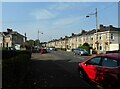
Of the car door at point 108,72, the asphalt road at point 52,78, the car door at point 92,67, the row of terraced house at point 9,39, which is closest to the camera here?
the car door at point 108,72

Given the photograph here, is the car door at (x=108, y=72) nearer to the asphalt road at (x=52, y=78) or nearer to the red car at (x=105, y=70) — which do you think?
the red car at (x=105, y=70)

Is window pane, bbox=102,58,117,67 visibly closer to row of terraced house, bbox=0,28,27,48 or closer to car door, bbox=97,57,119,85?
car door, bbox=97,57,119,85

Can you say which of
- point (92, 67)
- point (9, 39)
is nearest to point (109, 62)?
point (92, 67)

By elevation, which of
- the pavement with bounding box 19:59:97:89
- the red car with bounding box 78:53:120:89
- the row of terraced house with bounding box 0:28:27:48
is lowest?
the pavement with bounding box 19:59:97:89

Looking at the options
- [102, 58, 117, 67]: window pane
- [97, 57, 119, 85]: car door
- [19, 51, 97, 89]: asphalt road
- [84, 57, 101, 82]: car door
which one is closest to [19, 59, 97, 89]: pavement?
[19, 51, 97, 89]: asphalt road

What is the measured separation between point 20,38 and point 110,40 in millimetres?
46937

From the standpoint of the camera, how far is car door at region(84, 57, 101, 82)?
11.8m

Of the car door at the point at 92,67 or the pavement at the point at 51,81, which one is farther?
the car door at the point at 92,67

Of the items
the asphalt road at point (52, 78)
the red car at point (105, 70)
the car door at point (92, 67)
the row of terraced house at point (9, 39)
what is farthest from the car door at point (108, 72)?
the row of terraced house at point (9, 39)

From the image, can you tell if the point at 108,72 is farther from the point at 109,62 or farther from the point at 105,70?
the point at 109,62

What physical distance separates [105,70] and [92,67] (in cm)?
160

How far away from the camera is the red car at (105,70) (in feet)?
33.1

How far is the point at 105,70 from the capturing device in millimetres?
10602

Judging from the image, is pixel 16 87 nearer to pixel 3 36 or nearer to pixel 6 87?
pixel 6 87
